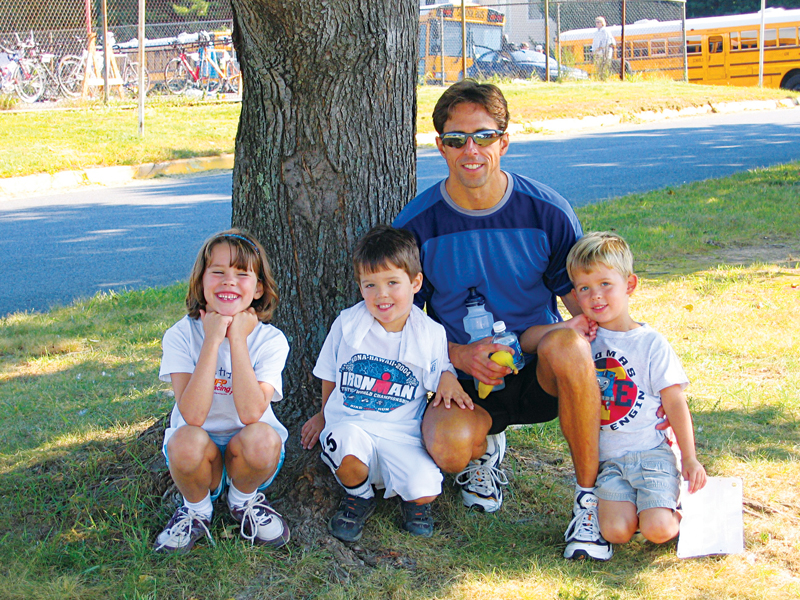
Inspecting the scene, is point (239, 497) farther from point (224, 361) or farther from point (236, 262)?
point (236, 262)

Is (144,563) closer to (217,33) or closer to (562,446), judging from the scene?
(562,446)

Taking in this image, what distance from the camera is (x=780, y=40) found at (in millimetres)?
23172

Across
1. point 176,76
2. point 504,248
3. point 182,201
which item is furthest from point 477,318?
point 176,76

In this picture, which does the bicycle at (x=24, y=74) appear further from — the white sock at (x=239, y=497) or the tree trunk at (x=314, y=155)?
the white sock at (x=239, y=497)

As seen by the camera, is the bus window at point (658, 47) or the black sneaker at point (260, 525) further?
the bus window at point (658, 47)

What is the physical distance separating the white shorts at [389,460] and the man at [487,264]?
8cm

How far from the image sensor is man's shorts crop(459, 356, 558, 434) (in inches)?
121

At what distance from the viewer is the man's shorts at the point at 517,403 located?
121 inches

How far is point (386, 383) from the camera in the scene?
2.94 meters

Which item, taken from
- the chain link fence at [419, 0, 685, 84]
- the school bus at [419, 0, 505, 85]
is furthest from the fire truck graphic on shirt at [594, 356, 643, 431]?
the chain link fence at [419, 0, 685, 84]

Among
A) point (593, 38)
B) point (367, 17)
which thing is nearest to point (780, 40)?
point (593, 38)

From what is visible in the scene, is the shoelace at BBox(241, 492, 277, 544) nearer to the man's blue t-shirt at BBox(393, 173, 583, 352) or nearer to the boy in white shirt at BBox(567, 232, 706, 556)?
the man's blue t-shirt at BBox(393, 173, 583, 352)

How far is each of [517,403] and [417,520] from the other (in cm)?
59

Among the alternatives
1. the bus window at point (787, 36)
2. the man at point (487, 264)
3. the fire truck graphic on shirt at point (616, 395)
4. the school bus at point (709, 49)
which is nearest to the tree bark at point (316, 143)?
the man at point (487, 264)
